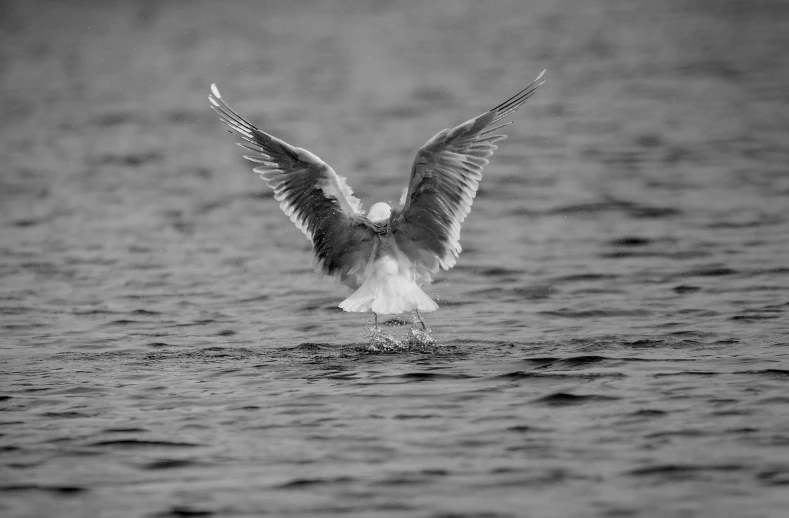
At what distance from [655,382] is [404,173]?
1087cm

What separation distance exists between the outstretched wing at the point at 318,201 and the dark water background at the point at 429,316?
744mm

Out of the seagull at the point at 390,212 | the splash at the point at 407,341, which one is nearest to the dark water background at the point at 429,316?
the splash at the point at 407,341

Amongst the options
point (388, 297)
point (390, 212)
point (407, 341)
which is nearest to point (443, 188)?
point (390, 212)

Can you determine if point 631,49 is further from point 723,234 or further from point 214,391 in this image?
point 214,391

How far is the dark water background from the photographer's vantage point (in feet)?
23.4

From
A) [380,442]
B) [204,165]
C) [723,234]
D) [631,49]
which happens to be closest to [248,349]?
[380,442]

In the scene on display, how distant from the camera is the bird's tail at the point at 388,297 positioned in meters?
9.72

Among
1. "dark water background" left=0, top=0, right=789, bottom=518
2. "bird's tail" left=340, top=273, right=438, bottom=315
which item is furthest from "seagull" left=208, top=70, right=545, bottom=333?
"dark water background" left=0, top=0, right=789, bottom=518

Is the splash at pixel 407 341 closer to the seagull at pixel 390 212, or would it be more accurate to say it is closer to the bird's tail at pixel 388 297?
the seagull at pixel 390 212

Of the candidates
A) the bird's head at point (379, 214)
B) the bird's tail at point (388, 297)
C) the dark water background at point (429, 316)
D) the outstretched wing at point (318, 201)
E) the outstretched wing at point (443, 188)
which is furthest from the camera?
the bird's head at point (379, 214)

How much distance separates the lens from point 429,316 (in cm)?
1197

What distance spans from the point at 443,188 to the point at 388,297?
102cm

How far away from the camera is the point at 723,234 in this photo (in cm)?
1495

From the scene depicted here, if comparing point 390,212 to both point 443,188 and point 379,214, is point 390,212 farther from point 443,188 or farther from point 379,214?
point 443,188
